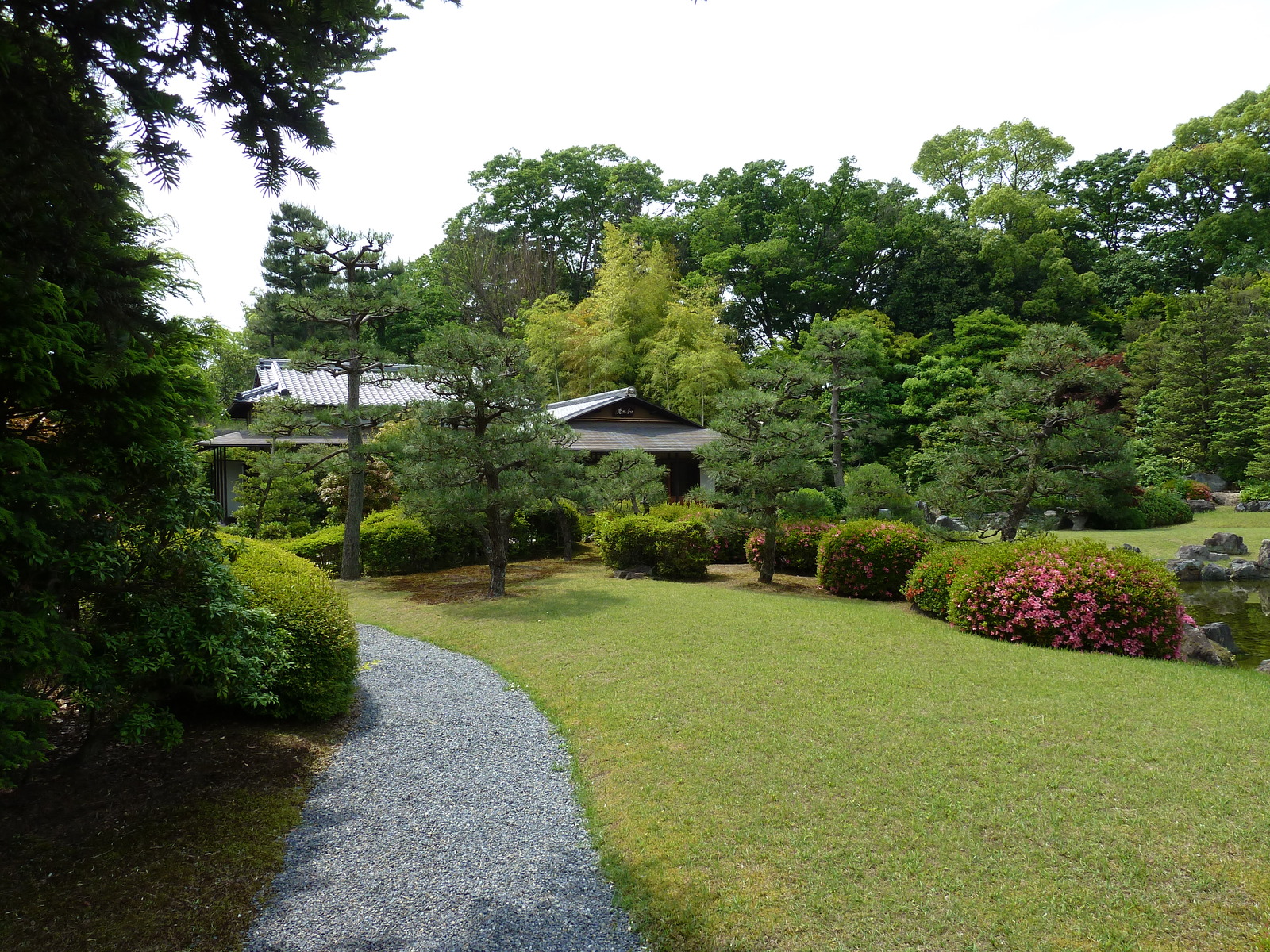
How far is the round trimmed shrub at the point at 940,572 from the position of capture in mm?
7477

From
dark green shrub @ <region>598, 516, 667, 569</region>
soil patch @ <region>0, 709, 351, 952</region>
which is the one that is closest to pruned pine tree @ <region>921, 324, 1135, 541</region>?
dark green shrub @ <region>598, 516, 667, 569</region>

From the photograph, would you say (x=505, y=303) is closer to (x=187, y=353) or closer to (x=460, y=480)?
(x=460, y=480)

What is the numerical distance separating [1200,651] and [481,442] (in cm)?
846

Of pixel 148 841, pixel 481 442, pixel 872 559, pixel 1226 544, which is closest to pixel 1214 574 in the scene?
pixel 1226 544

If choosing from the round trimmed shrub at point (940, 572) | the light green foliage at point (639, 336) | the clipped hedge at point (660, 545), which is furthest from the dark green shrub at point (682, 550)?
the light green foliage at point (639, 336)

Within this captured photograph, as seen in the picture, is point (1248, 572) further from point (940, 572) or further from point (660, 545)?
point (660, 545)

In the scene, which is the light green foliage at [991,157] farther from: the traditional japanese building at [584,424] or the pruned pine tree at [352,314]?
the pruned pine tree at [352,314]

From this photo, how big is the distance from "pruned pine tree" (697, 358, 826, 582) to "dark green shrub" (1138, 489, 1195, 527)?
39.8 feet

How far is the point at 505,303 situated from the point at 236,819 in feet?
92.5

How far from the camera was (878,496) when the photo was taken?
1167 centimetres

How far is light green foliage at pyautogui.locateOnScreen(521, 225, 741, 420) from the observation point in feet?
74.9

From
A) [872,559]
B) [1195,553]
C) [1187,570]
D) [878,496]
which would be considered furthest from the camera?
[1195,553]

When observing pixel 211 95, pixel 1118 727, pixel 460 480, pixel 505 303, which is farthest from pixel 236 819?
pixel 505 303

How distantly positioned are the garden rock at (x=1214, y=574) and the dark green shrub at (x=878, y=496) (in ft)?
15.7
